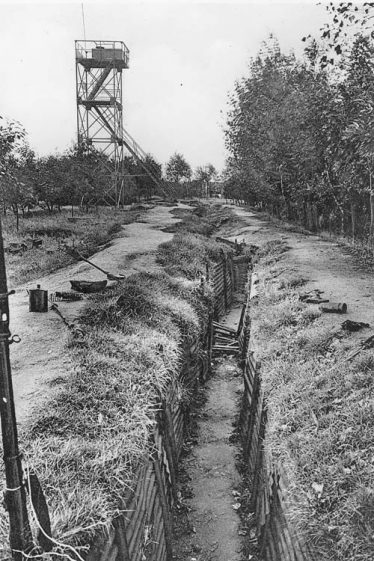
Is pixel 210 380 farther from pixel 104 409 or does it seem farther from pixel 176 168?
pixel 176 168

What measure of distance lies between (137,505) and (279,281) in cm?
984

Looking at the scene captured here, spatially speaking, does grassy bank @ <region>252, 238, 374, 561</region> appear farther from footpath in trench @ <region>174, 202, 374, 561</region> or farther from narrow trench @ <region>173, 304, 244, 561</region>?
narrow trench @ <region>173, 304, 244, 561</region>

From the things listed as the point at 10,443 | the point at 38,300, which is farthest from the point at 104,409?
the point at 38,300

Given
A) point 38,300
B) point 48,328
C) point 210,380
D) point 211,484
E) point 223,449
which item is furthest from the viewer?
point 210,380

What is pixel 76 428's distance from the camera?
5078mm

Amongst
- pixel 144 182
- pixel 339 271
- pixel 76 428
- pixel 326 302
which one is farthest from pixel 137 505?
pixel 144 182

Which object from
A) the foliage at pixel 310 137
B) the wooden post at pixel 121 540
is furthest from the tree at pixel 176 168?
the wooden post at pixel 121 540

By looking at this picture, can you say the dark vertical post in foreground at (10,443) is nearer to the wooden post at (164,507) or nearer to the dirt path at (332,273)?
the wooden post at (164,507)

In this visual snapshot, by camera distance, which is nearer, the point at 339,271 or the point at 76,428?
the point at 76,428

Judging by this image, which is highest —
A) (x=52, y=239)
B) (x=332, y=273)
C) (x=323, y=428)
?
(x=52, y=239)

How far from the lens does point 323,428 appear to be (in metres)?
5.45

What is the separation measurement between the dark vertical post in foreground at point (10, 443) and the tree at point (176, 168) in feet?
228

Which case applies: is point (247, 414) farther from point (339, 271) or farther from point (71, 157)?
point (71, 157)

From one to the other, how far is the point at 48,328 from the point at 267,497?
15.7 ft
